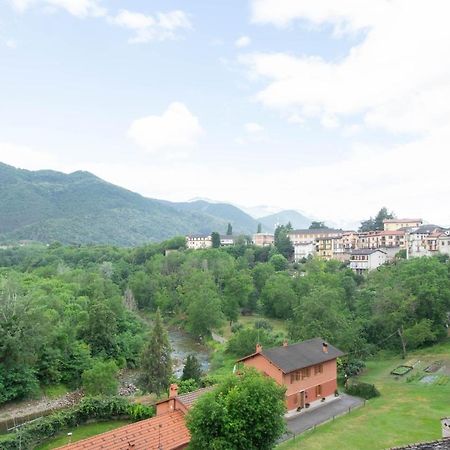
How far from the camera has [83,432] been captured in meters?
27.0

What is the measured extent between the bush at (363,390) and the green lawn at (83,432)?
646 inches

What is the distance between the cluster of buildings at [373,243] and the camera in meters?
88.7

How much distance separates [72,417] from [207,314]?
3133 cm

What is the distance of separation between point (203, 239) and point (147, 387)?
109310mm

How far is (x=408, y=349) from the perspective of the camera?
45.3 meters

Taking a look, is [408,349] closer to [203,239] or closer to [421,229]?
[421,229]

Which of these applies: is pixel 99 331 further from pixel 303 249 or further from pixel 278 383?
pixel 303 249

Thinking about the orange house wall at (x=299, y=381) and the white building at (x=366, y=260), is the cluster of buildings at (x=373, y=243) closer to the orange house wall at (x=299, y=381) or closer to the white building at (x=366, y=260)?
the white building at (x=366, y=260)

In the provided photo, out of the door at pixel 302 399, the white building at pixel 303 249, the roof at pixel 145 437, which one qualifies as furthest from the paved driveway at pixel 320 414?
the white building at pixel 303 249

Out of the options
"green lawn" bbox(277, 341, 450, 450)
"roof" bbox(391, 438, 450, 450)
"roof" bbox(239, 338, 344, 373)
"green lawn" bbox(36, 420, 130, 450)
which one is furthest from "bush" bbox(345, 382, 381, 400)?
"roof" bbox(391, 438, 450, 450)

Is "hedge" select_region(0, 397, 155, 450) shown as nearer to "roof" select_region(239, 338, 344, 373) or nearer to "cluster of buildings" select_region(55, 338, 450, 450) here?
"cluster of buildings" select_region(55, 338, 450, 450)

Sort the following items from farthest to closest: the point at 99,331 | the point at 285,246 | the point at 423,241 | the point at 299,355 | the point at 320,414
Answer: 1. the point at 285,246
2. the point at 423,241
3. the point at 99,331
4. the point at 299,355
5. the point at 320,414

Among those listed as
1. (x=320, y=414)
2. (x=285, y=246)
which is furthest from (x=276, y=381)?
(x=285, y=246)

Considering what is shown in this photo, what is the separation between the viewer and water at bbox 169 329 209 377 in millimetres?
46594
